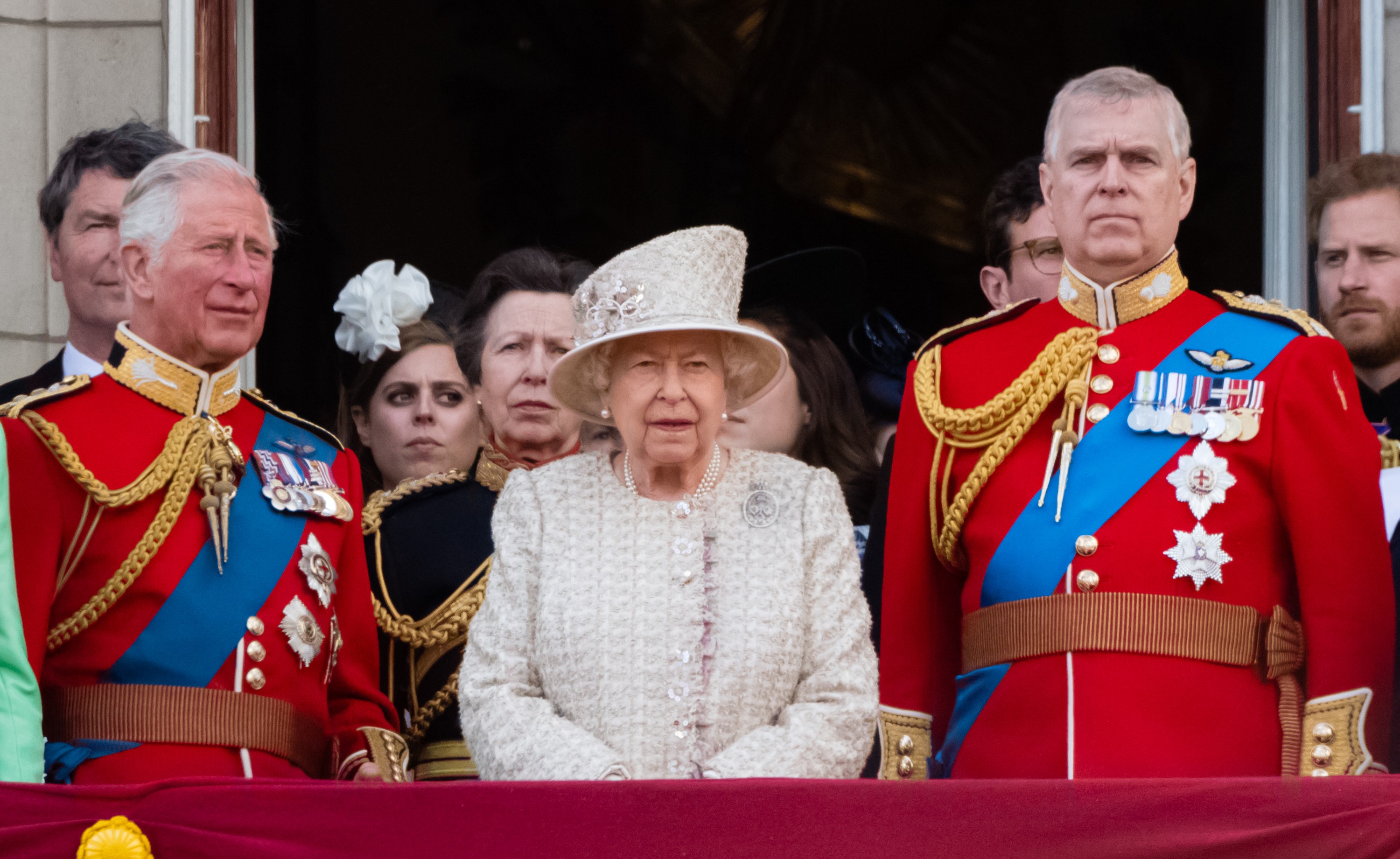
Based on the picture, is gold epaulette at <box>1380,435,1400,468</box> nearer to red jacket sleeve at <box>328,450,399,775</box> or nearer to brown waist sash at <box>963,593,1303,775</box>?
brown waist sash at <box>963,593,1303,775</box>

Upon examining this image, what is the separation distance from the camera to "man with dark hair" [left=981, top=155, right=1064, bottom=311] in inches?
160

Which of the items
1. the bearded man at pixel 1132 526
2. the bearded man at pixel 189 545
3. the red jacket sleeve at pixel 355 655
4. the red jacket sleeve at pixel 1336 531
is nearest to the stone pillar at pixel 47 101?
the bearded man at pixel 189 545

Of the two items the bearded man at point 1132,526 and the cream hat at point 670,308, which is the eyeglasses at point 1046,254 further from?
the cream hat at point 670,308

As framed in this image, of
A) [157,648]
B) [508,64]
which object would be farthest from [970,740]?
[508,64]

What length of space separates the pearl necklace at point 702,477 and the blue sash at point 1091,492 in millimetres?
488

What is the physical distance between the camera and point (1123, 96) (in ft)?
10.4

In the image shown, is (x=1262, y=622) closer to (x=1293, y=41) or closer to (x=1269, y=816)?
(x=1269, y=816)

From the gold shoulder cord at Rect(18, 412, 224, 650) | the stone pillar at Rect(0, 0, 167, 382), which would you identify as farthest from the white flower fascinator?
the gold shoulder cord at Rect(18, 412, 224, 650)

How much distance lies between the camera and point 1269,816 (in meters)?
2.40

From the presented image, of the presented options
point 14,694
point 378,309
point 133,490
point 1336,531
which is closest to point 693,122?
point 378,309

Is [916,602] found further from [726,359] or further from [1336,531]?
[1336,531]

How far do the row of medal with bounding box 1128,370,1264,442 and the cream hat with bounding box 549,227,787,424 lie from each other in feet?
1.97

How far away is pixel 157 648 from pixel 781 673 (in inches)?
40.9

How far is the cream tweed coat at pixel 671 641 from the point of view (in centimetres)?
280
